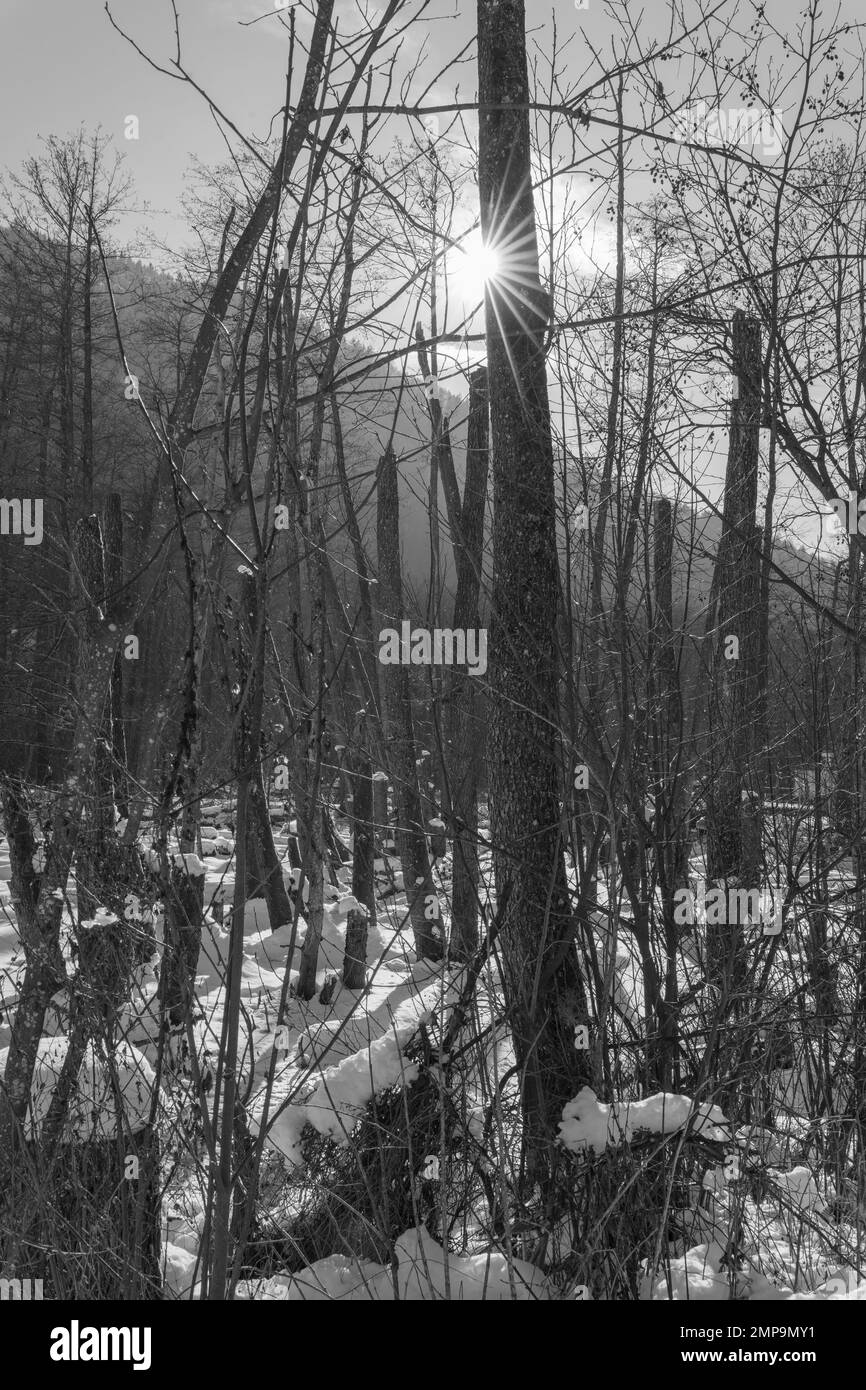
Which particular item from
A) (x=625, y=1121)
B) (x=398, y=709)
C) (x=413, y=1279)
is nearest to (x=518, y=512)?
(x=625, y=1121)

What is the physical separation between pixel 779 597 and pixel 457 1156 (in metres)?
4.50

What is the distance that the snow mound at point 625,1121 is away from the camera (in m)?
3.34

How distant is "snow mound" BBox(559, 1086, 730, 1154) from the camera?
132 inches

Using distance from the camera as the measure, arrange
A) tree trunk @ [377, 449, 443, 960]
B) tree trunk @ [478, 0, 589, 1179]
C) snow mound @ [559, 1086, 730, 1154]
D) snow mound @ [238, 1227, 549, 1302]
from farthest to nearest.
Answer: tree trunk @ [377, 449, 443, 960] < tree trunk @ [478, 0, 589, 1179] < snow mound @ [559, 1086, 730, 1154] < snow mound @ [238, 1227, 549, 1302]

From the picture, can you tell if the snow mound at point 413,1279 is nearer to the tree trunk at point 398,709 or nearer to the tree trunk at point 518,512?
the tree trunk at point 518,512

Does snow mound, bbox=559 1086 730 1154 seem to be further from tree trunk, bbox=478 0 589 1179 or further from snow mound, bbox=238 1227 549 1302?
tree trunk, bbox=478 0 589 1179

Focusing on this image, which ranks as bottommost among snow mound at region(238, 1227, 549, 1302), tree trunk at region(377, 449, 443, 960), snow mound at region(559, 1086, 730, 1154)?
snow mound at region(238, 1227, 549, 1302)

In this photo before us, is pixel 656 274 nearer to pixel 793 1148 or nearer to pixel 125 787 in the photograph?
pixel 125 787

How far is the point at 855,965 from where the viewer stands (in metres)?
5.44

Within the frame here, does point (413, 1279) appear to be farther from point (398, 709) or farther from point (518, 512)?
point (398, 709)

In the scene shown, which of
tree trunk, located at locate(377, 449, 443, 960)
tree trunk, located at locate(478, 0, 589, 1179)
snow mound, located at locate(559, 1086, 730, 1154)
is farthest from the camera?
tree trunk, located at locate(377, 449, 443, 960)

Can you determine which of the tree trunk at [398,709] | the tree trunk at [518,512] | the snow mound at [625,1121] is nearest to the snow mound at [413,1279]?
the snow mound at [625,1121]

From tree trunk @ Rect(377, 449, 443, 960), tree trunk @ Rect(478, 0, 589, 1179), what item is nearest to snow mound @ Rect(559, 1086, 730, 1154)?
tree trunk @ Rect(478, 0, 589, 1179)
